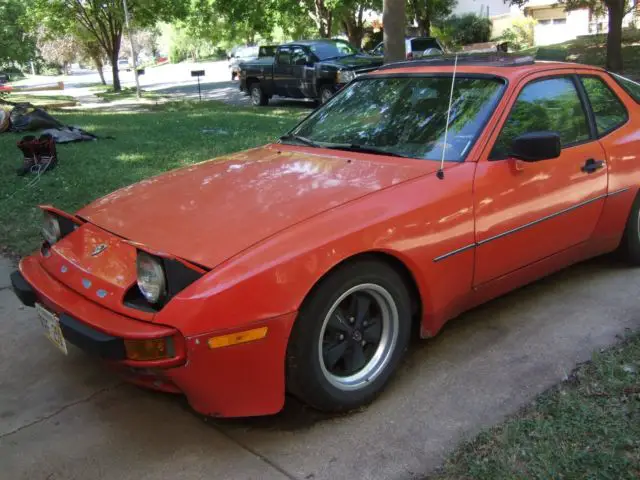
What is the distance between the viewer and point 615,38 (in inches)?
692

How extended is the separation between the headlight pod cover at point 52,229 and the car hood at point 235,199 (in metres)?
0.15

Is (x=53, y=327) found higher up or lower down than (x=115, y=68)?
lower down

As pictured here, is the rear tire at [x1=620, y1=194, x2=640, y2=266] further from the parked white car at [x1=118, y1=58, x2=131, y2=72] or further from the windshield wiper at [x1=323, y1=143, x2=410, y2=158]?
the parked white car at [x1=118, y1=58, x2=131, y2=72]

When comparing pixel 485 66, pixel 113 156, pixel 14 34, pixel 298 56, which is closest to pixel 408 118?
pixel 485 66

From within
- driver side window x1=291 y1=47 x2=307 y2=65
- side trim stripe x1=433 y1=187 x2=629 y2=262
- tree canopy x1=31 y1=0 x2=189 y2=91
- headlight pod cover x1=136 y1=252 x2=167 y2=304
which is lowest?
side trim stripe x1=433 y1=187 x2=629 y2=262

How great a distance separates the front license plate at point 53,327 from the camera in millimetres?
2707

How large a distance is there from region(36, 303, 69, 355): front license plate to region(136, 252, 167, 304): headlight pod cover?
0.49m

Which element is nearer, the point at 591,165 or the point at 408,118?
the point at 408,118

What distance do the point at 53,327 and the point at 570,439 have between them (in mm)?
2245

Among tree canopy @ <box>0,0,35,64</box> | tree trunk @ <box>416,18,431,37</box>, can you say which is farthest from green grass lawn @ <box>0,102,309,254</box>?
tree trunk @ <box>416,18,431,37</box>

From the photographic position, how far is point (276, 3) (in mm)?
25234

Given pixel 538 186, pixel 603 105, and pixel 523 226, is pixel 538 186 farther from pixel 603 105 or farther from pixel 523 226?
pixel 603 105

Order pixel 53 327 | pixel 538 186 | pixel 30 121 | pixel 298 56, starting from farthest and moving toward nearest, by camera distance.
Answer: pixel 298 56 < pixel 30 121 < pixel 538 186 < pixel 53 327

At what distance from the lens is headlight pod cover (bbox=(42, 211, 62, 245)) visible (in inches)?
127
